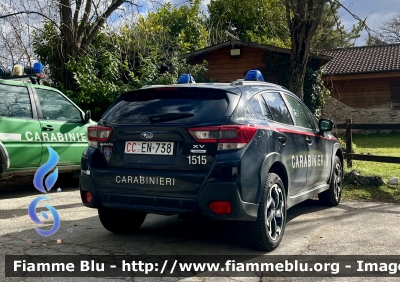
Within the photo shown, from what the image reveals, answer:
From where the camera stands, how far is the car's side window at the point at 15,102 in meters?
7.04

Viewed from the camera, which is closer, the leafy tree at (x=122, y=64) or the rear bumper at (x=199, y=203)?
the rear bumper at (x=199, y=203)

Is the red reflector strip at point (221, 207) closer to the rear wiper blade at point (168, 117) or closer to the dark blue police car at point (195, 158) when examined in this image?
the dark blue police car at point (195, 158)

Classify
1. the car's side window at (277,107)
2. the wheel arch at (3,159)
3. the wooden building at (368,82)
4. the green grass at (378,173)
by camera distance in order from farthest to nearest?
the wooden building at (368,82), the green grass at (378,173), the wheel arch at (3,159), the car's side window at (277,107)

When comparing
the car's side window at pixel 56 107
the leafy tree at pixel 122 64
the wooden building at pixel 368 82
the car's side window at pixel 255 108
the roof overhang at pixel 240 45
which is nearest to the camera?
the car's side window at pixel 255 108

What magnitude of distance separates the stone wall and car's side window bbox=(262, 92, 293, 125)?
16261 millimetres

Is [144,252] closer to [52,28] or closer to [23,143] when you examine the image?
[23,143]

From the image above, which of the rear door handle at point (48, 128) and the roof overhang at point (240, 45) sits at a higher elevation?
the roof overhang at point (240, 45)

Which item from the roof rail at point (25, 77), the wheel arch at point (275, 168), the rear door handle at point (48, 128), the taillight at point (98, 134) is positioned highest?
the roof rail at point (25, 77)

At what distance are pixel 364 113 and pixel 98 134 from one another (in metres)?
19.4

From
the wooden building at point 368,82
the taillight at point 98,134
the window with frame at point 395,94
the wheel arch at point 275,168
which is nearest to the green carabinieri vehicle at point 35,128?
the taillight at point 98,134

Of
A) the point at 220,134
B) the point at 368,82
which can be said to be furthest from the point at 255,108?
the point at 368,82

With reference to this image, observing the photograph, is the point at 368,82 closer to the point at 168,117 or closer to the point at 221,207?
the point at 168,117

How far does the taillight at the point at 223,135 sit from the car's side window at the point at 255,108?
0.44 metres

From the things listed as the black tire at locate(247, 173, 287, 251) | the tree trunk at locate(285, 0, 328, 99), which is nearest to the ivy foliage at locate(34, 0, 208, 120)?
the tree trunk at locate(285, 0, 328, 99)
